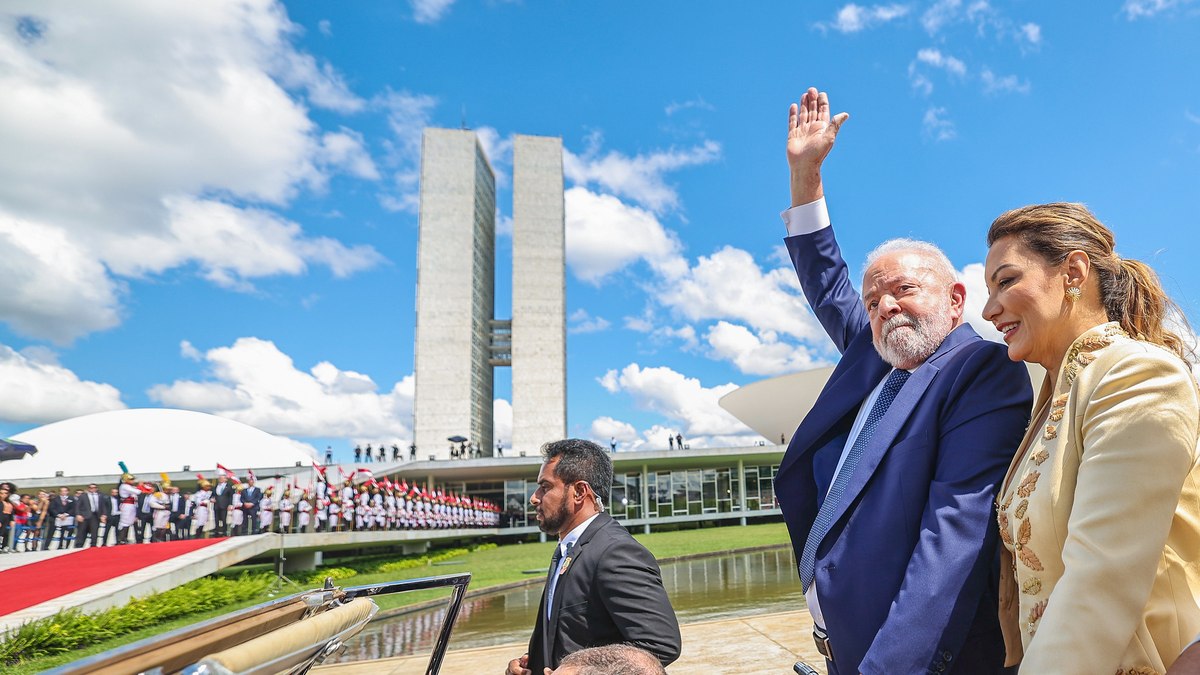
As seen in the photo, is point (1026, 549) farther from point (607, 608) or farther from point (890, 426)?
point (607, 608)

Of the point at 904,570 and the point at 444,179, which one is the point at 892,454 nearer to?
the point at 904,570

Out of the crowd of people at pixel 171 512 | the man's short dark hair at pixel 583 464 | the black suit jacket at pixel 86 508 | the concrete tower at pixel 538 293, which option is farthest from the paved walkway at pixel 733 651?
the concrete tower at pixel 538 293

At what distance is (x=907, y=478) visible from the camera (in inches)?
61.9

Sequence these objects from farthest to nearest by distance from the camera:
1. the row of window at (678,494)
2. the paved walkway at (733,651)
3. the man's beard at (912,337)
A: 1. the row of window at (678,494)
2. the paved walkway at (733,651)
3. the man's beard at (912,337)

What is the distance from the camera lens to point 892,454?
5.36ft

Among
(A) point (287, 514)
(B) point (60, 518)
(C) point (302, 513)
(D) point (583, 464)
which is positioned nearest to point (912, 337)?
(D) point (583, 464)

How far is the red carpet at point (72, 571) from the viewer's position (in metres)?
9.37

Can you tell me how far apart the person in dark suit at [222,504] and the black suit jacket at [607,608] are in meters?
18.5

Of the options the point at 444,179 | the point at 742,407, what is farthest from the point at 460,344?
→ the point at 742,407

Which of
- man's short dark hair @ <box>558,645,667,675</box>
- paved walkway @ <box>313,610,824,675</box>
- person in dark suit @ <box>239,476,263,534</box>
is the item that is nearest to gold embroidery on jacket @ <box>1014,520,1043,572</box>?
man's short dark hair @ <box>558,645,667,675</box>

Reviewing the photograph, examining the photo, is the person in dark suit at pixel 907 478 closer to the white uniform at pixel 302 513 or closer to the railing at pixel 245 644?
the railing at pixel 245 644

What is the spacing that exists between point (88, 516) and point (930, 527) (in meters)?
20.6

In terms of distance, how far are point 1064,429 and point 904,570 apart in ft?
1.51

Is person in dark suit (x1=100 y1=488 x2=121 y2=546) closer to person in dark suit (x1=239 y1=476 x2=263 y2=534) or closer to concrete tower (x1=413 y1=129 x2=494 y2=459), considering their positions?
person in dark suit (x1=239 y1=476 x2=263 y2=534)
